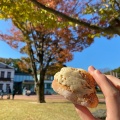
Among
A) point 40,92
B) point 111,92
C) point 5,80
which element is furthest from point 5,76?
point 111,92

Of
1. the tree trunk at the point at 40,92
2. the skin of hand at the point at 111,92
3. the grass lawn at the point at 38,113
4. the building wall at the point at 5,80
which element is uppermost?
the building wall at the point at 5,80

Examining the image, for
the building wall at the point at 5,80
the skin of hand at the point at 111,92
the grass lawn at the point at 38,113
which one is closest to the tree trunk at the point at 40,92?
the grass lawn at the point at 38,113

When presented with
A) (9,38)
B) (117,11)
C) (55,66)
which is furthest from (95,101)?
(55,66)

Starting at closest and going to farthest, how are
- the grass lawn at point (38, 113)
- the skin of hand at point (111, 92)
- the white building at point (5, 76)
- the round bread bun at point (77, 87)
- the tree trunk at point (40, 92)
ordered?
the skin of hand at point (111, 92), the round bread bun at point (77, 87), the grass lawn at point (38, 113), the tree trunk at point (40, 92), the white building at point (5, 76)

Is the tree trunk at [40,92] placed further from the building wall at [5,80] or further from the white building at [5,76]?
the building wall at [5,80]

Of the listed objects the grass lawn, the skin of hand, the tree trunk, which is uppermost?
the tree trunk

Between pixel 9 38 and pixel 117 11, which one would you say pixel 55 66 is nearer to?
pixel 9 38

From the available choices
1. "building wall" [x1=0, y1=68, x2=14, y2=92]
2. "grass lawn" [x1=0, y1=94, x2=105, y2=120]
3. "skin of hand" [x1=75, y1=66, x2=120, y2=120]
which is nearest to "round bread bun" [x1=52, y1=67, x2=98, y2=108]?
"skin of hand" [x1=75, y1=66, x2=120, y2=120]

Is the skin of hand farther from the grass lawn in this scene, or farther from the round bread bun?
the grass lawn
